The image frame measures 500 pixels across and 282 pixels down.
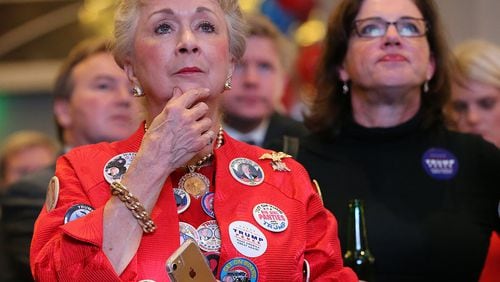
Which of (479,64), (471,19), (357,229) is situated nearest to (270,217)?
(357,229)

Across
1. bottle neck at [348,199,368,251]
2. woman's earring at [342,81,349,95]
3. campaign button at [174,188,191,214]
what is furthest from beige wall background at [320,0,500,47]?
campaign button at [174,188,191,214]

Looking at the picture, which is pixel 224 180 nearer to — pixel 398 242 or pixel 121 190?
pixel 121 190

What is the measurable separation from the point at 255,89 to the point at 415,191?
4.75 feet

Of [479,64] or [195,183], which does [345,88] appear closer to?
[479,64]

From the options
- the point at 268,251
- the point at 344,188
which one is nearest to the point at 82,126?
the point at 344,188

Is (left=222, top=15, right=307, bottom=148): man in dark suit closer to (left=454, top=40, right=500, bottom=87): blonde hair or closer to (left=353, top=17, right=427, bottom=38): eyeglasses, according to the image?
(left=454, top=40, right=500, bottom=87): blonde hair

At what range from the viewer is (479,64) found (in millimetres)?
5586

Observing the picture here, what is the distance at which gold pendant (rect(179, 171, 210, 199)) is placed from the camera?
361cm

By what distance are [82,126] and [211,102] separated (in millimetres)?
2077

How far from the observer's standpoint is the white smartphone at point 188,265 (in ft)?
10.4

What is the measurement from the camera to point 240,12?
12.5 ft

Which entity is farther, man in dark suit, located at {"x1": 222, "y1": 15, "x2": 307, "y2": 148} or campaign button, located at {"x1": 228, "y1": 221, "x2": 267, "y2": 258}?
man in dark suit, located at {"x1": 222, "y1": 15, "x2": 307, "y2": 148}

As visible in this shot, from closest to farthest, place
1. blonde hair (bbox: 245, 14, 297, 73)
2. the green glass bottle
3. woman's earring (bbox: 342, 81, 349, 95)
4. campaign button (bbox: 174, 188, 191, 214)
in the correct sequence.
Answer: campaign button (bbox: 174, 188, 191, 214) < the green glass bottle < woman's earring (bbox: 342, 81, 349, 95) < blonde hair (bbox: 245, 14, 297, 73)

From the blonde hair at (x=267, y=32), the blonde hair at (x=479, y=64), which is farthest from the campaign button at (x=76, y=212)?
the blonde hair at (x=479, y=64)
